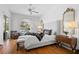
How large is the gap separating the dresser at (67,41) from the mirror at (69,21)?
0.14 metres

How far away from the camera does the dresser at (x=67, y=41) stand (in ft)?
7.34

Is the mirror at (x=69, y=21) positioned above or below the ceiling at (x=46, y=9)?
below

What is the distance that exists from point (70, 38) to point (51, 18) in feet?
2.09

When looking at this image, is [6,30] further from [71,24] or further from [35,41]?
[71,24]

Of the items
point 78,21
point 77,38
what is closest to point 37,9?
point 78,21

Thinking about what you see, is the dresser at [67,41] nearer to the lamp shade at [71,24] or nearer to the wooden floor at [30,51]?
the wooden floor at [30,51]

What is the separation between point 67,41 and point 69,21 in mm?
469

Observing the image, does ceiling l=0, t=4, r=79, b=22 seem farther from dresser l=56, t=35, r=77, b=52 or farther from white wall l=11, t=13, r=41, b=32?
dresser l=56, t=35, r=77, b=52

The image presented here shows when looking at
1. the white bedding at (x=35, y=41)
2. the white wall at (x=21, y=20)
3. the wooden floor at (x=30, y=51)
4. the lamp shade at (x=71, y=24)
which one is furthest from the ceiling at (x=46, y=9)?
the wooden floor at (x=30, y=51)

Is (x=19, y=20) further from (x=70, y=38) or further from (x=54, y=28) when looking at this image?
(x=70, y=38)

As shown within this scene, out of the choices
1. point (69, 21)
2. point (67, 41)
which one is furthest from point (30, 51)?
point (69, 21)

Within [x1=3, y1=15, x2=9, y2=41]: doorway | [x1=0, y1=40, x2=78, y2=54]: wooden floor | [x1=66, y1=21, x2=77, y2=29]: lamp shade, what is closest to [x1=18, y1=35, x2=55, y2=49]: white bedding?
[x1=0, y1=40, x2=78, y2=54]: wooden floor

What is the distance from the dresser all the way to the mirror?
145 mm

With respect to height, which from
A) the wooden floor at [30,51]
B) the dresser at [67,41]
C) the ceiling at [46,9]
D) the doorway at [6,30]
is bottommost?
the wooden floor at [30,51]
